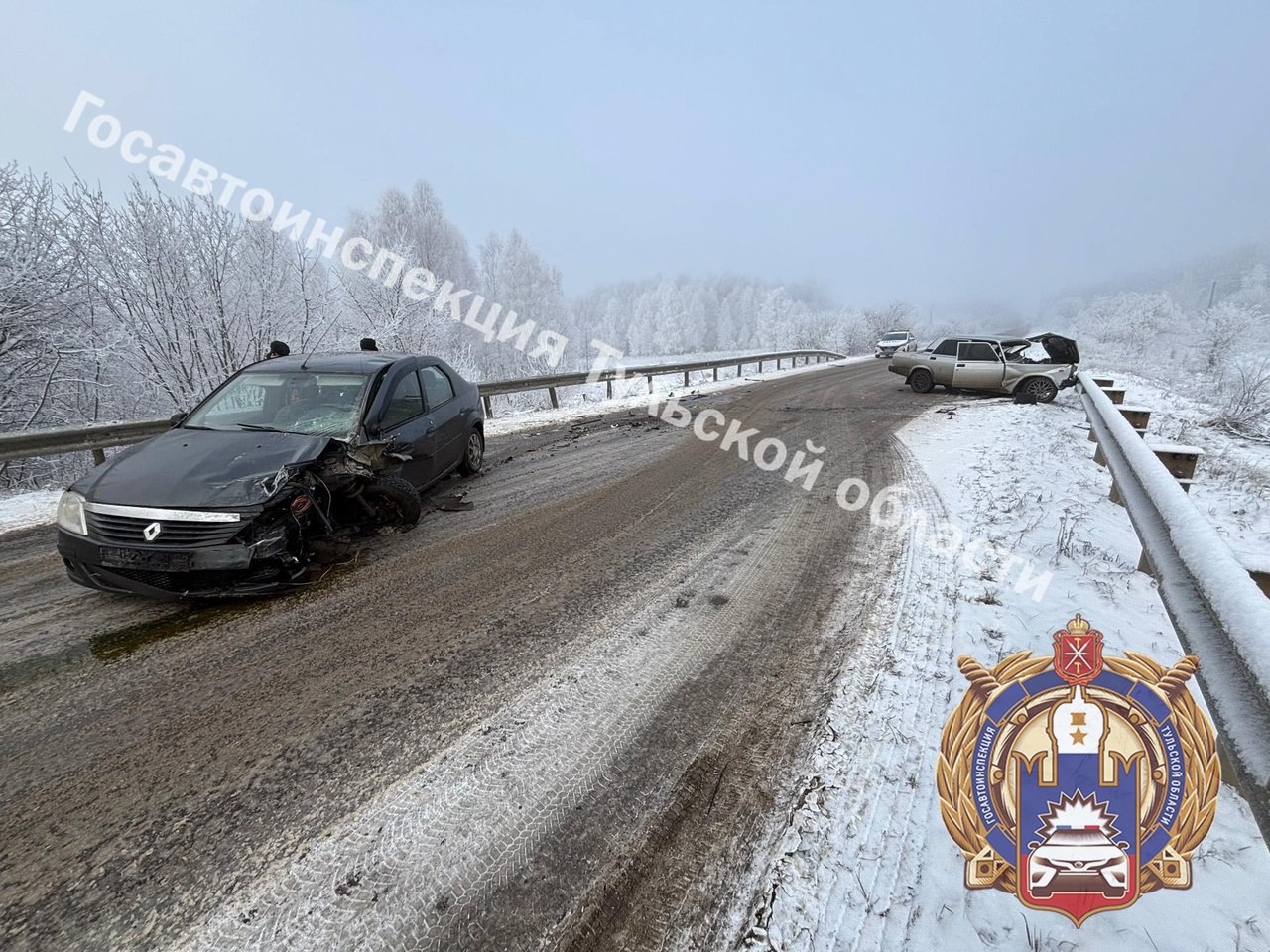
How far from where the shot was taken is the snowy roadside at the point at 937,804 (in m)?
1.51

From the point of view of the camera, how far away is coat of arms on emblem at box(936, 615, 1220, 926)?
1456mm

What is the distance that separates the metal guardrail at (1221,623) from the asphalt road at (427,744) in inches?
49.7

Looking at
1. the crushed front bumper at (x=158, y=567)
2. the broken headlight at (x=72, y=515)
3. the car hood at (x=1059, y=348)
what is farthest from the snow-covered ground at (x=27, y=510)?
the car hood at (x=1059, y=348)

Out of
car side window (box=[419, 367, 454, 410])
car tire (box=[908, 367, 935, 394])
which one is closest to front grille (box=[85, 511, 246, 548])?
car side window (box=[419, 367, 454, 410])

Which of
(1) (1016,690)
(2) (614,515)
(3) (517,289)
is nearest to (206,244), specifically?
(2) (614,515)

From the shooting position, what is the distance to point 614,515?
5.07 m

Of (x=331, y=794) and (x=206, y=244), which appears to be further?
(x=206, y=244)

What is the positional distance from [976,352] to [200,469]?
15363 mm

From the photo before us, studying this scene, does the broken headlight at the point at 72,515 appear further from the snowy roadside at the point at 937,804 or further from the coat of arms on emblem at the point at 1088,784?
the coat of arms on emblem at the point at 1088,784

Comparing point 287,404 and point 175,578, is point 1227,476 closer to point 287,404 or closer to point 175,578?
point 287,404

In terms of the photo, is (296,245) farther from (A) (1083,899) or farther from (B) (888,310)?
(B) (888,310)

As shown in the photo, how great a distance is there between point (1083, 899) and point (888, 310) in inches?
2380

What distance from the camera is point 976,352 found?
43.5ft

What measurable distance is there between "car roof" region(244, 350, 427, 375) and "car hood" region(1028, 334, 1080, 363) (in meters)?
13.8
